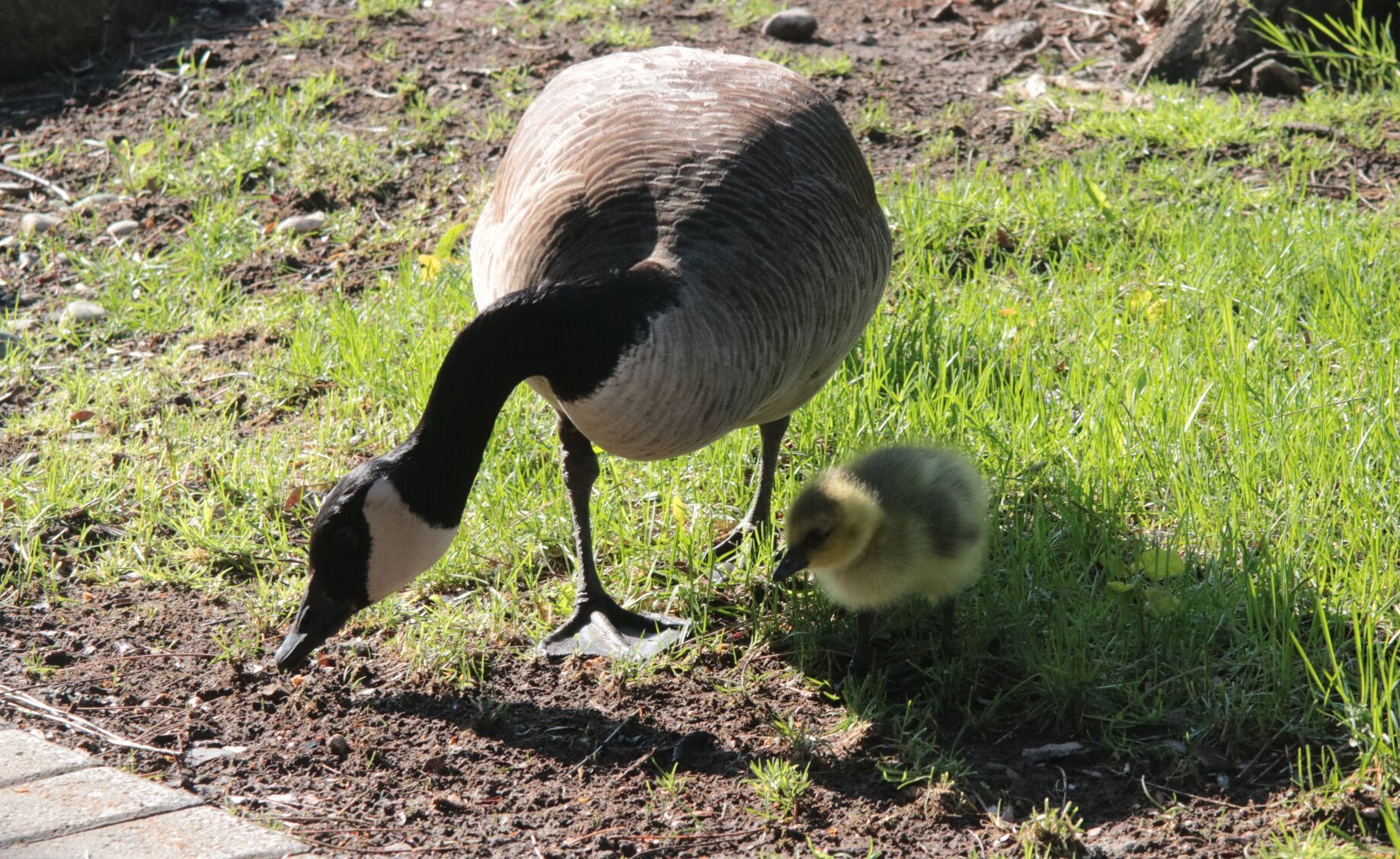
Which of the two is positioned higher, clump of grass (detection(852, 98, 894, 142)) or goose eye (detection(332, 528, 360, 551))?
goose eye (detection(332, 528, 360, 551))

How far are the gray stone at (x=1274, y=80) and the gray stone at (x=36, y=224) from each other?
19.8 feet

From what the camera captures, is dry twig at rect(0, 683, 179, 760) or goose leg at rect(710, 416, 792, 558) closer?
dry twig at rect(0, 683, 179, 760)

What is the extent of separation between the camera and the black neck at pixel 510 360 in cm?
314

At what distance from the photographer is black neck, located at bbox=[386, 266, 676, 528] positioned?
124 inches

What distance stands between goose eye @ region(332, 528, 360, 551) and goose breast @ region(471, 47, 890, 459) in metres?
0.61

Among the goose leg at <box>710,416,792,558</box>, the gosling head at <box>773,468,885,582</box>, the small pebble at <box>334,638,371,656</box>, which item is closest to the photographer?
the gosling head at <box>773,468,885,582</box>

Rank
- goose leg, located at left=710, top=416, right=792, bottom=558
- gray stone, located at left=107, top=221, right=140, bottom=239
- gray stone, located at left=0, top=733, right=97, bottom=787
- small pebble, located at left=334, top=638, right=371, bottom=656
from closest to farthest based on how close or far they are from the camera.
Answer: gray stone, located at left=0, top=733, right=97, bottom=787
small pebble, located at left=334, top=638, right=371, bottom=656
goose leg, located at left=710, top=416, right=792, bottom=558
gray stone, located at left=107, top=221, right=140, bottom=239

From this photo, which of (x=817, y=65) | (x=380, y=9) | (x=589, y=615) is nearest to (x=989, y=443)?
(x=589, y=615)

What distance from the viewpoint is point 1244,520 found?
12.2 feet

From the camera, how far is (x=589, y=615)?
389 centimetres

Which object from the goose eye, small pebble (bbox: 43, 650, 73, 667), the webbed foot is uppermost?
the goose eye

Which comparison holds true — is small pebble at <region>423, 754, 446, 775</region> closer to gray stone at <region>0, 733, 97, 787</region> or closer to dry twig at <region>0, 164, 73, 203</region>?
gray stone at <region>0, 733, 97, 787</region>

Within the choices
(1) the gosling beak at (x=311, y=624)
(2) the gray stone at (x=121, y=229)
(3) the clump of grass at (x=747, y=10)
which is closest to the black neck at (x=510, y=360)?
(1) the gosling beak at (x=311, y=624)

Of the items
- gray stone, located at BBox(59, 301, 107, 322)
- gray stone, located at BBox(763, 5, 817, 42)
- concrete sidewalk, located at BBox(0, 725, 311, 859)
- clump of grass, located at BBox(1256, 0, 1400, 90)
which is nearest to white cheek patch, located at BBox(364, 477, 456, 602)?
concrete sidewalk, located at BBox(0, 725, 311, 859)
